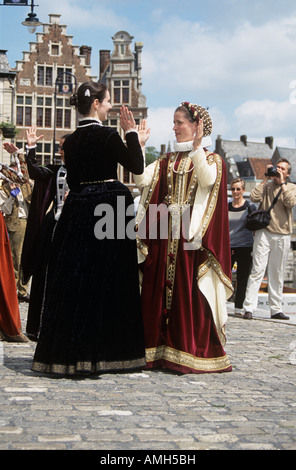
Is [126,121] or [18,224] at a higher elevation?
[126,121]

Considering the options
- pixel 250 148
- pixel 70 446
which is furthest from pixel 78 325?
pixel 250 148

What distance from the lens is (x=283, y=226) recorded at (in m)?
9.79

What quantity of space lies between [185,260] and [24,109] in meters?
40.7

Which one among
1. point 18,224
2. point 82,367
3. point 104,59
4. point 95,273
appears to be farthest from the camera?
point 104,59

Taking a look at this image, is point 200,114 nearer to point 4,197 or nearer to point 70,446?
point 4,197

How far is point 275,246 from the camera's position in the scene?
A: 982 cm

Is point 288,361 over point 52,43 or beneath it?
beneath

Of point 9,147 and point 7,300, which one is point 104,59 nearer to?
point 9,147

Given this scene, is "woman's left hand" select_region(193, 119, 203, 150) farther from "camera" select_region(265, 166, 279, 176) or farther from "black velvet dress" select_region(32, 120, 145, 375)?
"camera" select_region(265, 166, 279, 176)

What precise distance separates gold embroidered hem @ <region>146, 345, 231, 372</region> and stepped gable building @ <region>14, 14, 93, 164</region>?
1556 inches

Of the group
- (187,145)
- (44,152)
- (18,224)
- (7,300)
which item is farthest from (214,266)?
(44,152)

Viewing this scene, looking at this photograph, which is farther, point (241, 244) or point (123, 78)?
point (123, 78)

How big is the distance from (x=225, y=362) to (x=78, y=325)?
4.12 feet

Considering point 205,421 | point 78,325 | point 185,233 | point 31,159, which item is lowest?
point 205,421
